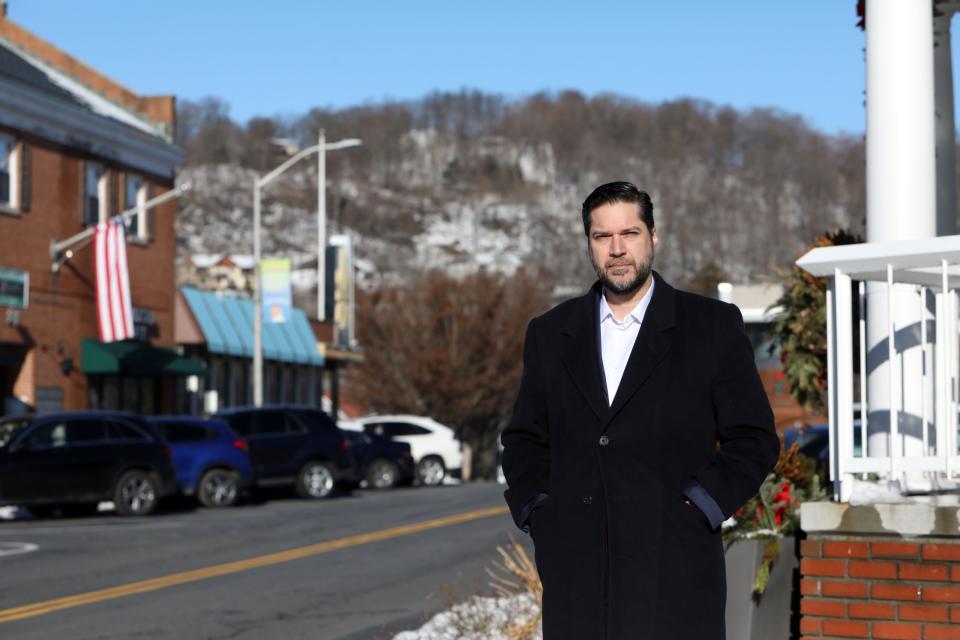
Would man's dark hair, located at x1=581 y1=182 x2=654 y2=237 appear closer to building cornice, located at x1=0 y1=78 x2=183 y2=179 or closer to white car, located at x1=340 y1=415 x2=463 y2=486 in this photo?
building cornice, located at x1=0 y1=78 x2=183 y2=179

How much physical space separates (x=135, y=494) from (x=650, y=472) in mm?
20720

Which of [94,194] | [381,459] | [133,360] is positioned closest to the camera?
[381,459]

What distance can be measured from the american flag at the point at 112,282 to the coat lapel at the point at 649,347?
98.7ft

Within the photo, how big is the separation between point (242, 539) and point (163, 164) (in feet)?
69.3

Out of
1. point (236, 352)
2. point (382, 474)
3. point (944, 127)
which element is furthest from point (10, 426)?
point (236, 352)

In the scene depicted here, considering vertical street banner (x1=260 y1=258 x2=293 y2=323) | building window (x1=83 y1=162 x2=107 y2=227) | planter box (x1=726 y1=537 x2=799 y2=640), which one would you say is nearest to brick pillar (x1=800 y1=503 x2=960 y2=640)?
planter box (x1=726 y1=537 x2=799 y2=640)

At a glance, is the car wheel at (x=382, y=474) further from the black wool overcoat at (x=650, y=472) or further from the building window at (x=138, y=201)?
the black wool overcoat at (x=650, y=472)

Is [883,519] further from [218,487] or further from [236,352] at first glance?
[236,352]

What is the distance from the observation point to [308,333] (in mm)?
52031

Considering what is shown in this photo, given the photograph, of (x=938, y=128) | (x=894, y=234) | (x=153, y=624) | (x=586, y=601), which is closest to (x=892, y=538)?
(x=894, y=234)

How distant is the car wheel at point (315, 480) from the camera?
97.5 ft

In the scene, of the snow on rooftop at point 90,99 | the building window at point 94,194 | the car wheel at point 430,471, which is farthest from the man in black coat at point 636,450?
the car wheel at point 430,471

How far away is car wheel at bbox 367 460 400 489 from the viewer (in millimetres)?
35031

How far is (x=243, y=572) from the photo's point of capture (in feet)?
52.3
